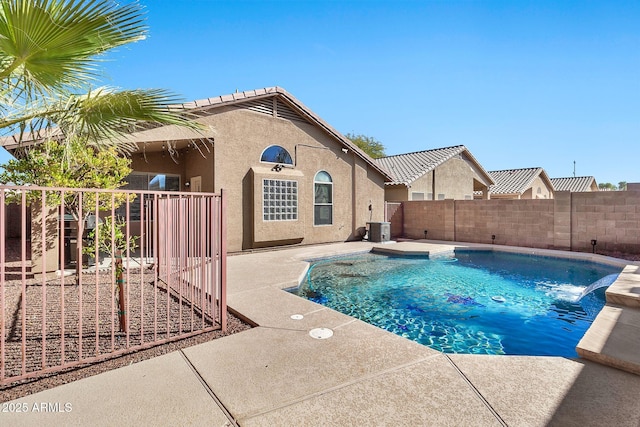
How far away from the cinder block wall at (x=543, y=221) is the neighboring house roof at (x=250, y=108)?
4.57 m

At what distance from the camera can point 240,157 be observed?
1209cm

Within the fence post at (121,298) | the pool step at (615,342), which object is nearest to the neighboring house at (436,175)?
the pool step at (615,342)

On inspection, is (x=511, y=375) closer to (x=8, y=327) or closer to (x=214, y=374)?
(x=214, y=374)

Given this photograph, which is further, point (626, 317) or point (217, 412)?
point (626, 317)

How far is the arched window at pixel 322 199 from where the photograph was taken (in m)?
14.7

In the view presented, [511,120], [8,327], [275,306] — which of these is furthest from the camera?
[511,120]

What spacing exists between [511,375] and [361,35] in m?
12.4

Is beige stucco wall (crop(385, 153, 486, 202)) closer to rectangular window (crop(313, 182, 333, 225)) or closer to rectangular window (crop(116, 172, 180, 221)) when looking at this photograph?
rectangular window (crop(313, 182, 333, 225))

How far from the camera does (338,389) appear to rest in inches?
118

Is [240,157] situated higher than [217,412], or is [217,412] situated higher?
A: [240,157]

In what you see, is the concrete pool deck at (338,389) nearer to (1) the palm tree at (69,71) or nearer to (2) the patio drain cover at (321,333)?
(2) the patio drain cover at (321,333)

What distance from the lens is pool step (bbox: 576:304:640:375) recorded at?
3428 millimetres

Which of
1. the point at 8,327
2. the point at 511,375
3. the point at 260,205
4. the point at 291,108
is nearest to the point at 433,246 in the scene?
the point at 260,205

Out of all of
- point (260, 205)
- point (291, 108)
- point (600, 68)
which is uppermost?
point (600, 68)
